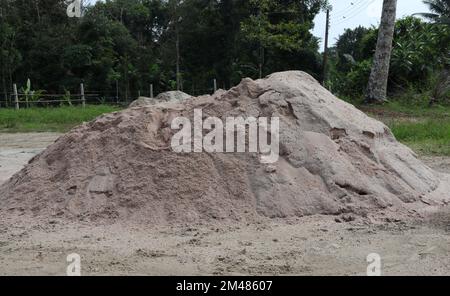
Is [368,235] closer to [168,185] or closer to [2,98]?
[168,185]

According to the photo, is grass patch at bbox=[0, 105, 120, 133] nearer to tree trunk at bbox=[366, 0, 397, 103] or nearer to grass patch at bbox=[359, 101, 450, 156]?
tree trunk at bbox=[366, 0, 397, 103]

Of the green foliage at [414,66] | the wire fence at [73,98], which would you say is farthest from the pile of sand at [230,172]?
the wire fence at [73,98]

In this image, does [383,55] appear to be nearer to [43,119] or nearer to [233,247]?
[43,119]

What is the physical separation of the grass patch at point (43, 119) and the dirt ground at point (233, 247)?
938 centimetres

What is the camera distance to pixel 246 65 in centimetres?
2456

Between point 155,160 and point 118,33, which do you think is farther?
point 118,33

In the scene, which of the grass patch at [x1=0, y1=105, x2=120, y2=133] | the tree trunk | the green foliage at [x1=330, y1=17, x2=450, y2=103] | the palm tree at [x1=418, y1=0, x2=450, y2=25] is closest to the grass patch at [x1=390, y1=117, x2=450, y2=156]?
the tree trunk

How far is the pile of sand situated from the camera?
4402 millimetres

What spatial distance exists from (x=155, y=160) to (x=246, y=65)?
20.2 meters

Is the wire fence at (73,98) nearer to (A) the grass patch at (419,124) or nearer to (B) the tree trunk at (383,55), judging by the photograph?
(B) the tree trunk at (383,55)

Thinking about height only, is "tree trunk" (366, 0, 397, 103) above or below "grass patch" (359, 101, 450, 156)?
above

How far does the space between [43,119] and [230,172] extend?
11.2 metres

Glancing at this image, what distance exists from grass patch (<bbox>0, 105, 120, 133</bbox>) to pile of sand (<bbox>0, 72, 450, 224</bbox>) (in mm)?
8348

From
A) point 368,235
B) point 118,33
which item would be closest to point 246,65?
point 118,33
